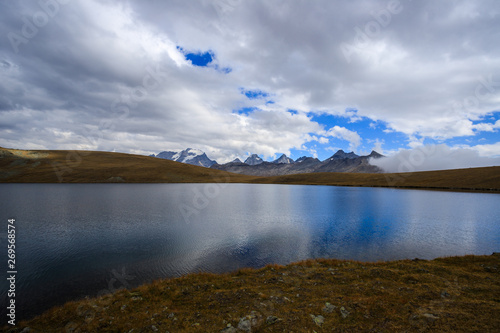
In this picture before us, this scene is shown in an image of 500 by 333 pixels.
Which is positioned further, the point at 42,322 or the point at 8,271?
the point at 8,271

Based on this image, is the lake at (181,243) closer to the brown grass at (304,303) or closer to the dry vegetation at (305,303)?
the dry vegetation at (305,303)

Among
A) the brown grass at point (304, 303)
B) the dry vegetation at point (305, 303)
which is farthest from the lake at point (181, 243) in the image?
the brown grass at point (304, 303)

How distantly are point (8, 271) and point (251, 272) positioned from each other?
23794mm

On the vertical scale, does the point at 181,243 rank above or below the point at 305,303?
below

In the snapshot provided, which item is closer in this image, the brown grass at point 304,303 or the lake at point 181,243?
the brown grass at point 304,303

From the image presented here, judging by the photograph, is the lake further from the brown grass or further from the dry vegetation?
the brown grass

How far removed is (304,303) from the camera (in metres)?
14.4

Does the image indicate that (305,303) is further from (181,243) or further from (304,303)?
(181,243)

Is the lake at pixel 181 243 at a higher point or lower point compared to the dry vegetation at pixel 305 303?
lower

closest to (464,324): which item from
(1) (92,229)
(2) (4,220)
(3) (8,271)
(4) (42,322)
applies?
(4) (42,322)

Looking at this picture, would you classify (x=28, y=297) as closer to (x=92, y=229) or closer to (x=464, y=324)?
(x=92, y=229)

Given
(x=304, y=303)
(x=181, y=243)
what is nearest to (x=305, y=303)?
(x=304, y=303)

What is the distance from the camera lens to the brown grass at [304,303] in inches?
465

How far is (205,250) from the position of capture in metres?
29.1
